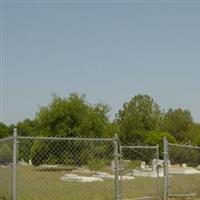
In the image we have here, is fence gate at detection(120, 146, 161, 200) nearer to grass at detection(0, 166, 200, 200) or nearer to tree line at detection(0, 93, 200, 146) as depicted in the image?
grass at detection(0, 166, 200, 200)

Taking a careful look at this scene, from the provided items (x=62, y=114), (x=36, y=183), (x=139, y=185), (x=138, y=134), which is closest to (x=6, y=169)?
(x=36, y=183)

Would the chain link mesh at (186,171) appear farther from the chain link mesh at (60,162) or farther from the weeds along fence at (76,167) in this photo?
the chain link mesh at (60,162)

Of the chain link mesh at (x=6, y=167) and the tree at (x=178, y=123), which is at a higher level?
the tree at (x=178, y=123)

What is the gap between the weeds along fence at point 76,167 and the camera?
1036 centimetres

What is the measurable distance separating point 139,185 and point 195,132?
4385 centimetres

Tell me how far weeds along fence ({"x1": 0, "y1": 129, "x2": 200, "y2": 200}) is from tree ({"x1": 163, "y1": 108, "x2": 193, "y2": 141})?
43.5 meters

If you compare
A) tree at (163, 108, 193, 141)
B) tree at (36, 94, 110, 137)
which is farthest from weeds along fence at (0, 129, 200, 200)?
tree at (163, 108, 193, 141)

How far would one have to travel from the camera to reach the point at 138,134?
5853 centimetres

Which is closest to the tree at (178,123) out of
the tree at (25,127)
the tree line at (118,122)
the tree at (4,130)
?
the tree line at (118,122)

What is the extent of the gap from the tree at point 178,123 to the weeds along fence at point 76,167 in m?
43.5

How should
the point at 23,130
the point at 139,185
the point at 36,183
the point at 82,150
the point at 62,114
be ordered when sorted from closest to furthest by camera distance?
the point at 82,150, the point at 36,183, the point at 139,185, the point at 62,114, the point at 23,130

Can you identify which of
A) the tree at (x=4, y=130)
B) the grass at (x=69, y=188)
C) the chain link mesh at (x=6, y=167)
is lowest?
the grass at (x=69, y=188)

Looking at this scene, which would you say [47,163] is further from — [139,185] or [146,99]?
[146,99]

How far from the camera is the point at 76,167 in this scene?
13.0 meters
